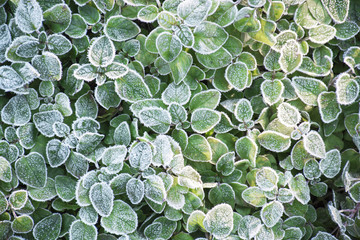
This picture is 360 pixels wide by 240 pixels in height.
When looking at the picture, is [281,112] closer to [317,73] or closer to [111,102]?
[317,73]

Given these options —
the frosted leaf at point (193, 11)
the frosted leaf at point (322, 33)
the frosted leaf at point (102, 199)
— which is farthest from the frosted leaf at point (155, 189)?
the frosted leaf at point (322, 33)

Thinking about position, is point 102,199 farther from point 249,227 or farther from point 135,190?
point 249,227

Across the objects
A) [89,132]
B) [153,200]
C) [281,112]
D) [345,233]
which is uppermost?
[281,112]

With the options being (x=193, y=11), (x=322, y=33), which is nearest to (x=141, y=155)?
(x=193, y=11)

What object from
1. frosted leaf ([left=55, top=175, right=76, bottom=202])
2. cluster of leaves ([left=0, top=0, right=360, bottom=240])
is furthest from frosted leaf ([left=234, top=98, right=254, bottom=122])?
frosted leaf ([left=55, top=175, right=76, bottom=202])

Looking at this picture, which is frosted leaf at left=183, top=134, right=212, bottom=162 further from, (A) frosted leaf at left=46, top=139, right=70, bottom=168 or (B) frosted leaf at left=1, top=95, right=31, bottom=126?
(B) frosted leaf at left=1, top=95, right=31, bottom=126

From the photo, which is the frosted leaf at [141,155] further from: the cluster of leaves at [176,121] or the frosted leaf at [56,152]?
the frosted leaf at [56,152]

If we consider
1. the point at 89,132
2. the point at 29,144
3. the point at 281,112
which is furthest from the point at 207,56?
the point at 29,144
